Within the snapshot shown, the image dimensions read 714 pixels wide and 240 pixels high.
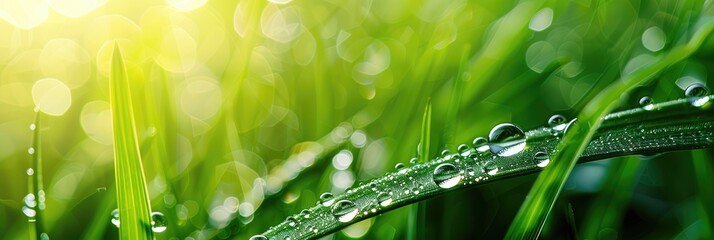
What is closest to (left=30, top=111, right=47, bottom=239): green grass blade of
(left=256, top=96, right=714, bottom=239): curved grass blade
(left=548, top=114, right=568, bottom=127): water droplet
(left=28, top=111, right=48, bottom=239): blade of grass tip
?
(left=28, top=111, right=48, bottom=239): blade of grass tip

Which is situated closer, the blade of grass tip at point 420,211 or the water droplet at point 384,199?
the water droplet at point 384,199

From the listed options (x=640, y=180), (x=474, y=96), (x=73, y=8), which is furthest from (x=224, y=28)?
(x=640, y=180)

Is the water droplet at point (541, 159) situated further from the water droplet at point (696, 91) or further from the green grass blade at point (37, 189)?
the green grass blade at point (37, 189)

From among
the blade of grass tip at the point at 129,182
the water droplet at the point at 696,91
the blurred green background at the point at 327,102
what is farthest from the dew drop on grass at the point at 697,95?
the blade of grass tip at the point at 129,182

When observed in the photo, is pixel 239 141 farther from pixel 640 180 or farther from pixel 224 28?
A: pixel 224 28

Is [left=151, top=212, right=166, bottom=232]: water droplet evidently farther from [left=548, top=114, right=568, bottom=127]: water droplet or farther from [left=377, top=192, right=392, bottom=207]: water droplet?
[left=548, top=114, right=568, bottom=127]: water droplet

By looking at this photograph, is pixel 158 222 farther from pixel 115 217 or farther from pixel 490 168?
pixel 490 168
